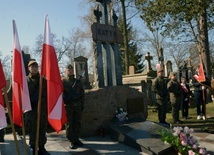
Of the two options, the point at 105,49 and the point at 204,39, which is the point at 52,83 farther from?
the point at 204,39

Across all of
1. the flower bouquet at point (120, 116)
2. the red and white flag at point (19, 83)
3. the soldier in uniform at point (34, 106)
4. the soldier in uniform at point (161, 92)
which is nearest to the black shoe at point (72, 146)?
the soldier in uniform at point (34, 106)

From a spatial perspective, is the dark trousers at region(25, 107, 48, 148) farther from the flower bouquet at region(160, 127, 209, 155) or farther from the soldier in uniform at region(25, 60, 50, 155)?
the flower bouquet at region(160, 127, 209, 155)

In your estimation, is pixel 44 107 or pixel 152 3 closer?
pixel 44 107

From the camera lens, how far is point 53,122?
153 inches

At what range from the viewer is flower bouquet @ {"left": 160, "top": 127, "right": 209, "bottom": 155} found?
178 inches

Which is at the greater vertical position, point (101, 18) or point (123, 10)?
point (123, 10)

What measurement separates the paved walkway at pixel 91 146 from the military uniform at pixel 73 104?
1.07 ft

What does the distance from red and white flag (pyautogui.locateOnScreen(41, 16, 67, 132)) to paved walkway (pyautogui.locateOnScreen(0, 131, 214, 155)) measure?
64.9 inches

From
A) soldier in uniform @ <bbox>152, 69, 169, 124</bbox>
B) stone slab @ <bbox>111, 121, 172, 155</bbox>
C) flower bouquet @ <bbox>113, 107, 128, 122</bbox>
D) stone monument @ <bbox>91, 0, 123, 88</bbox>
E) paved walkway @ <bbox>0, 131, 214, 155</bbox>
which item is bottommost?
paved walkway @ <bbox>0, 131, 214, 155</bbox>

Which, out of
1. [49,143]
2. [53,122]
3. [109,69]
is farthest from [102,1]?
[53,122]

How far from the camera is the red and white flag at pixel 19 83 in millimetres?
3887

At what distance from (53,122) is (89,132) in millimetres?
2873

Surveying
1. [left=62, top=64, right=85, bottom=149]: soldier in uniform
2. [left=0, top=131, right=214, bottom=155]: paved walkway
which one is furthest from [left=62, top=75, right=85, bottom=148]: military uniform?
[left=0, top=131, right=214, bottom=155]: paved walkway

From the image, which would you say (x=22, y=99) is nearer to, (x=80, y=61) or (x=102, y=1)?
(x=102, y=1)
